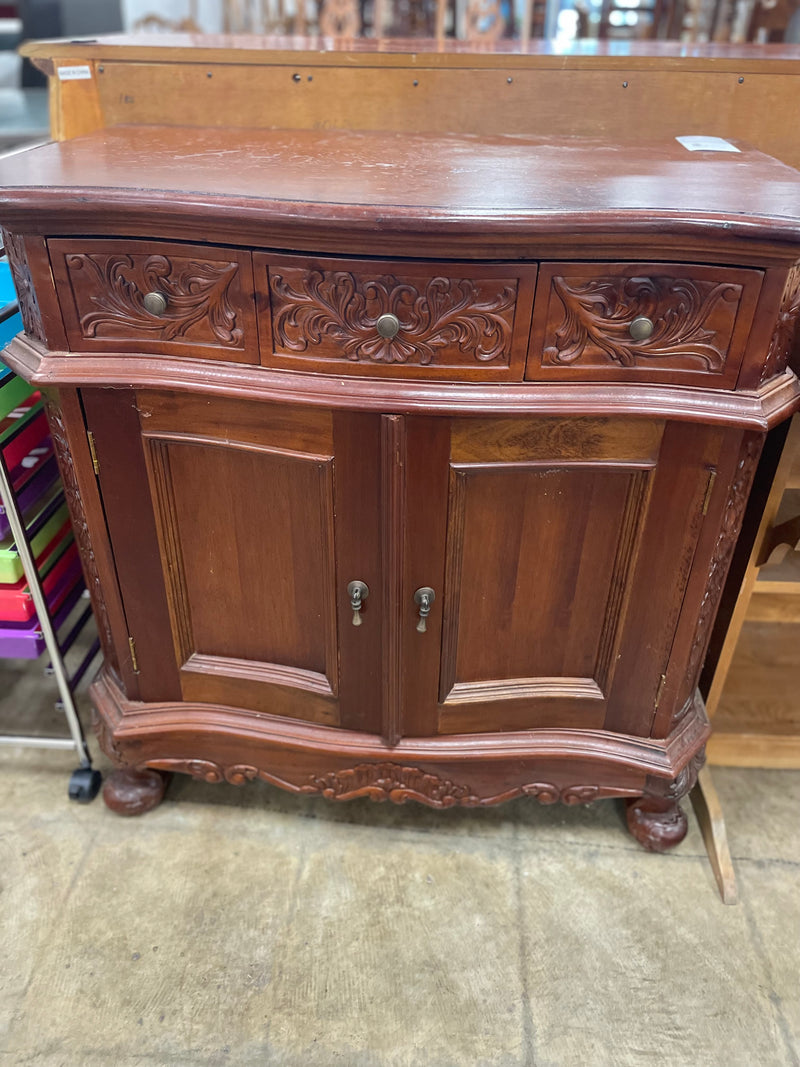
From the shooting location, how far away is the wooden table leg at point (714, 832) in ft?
3.99

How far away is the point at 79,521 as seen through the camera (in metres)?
1.09

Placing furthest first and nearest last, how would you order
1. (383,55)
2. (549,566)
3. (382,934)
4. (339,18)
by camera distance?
1. (339,18)
2. (383,55)
3. (382,934)
4. (549,566)

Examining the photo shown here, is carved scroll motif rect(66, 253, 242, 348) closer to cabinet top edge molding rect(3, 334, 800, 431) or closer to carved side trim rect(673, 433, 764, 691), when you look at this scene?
cabinet top edge molding rect(3, 334, 800, 431)

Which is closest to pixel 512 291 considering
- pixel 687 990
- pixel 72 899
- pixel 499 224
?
pixel 499 224

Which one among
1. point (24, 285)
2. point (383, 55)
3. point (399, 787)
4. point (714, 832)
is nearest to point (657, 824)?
point (714, 832)

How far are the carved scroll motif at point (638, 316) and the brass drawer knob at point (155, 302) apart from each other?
45 centimetres

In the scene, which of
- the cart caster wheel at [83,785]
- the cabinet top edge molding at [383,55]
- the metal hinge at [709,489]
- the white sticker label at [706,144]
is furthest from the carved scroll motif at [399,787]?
the cabinet top edge molding at [383,55]

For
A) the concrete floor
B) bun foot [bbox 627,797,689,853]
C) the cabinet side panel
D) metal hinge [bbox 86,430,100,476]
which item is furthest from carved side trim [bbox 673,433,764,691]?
metal hinge [bbox 86,430,100,476]

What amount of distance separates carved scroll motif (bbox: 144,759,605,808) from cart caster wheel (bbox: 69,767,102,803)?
0.21m

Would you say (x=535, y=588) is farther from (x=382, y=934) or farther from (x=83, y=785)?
(x=83, y=785)

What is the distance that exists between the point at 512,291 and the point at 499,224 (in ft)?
0.27

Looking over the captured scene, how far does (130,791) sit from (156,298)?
2.80 ft

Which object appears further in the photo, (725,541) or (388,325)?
(725,541)

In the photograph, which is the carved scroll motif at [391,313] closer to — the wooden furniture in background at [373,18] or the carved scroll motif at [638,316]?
the carved scroll motif at [638,316]
